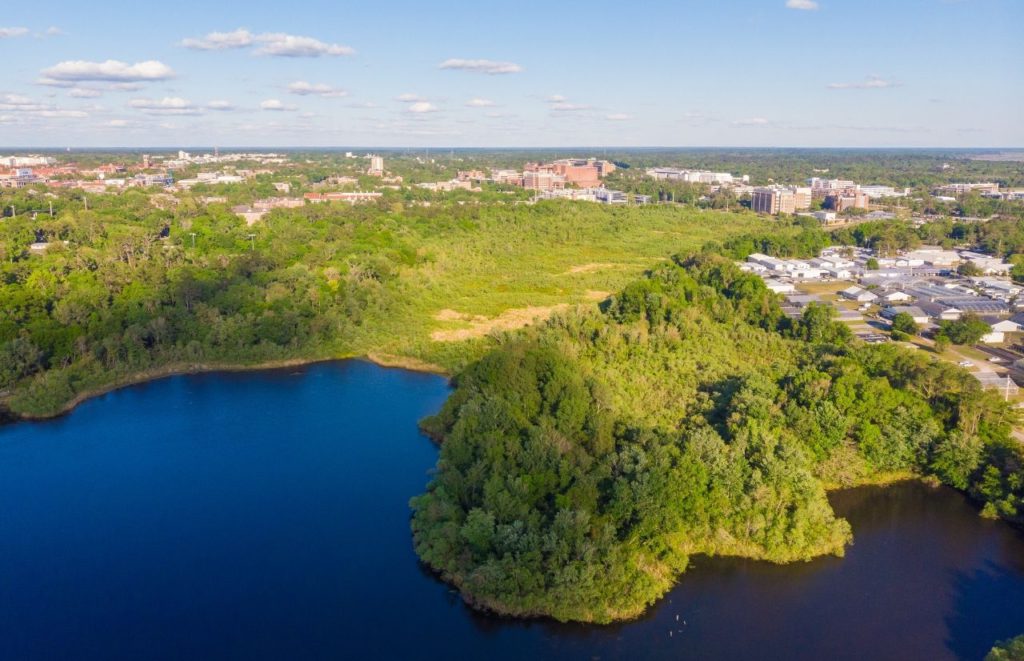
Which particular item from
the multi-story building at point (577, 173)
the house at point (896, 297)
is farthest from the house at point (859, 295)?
the multi-story building at point (577, 173)

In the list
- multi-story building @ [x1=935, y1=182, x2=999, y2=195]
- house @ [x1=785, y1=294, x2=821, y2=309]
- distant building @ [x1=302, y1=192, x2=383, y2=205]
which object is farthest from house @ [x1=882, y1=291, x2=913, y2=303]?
multi-story building @ [x1=935, y1=182, x2=999, y2=195]

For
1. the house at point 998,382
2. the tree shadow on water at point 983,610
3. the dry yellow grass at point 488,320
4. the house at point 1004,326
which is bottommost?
the tree shadow on water at point 983,610

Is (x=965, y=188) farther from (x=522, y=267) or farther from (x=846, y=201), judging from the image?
(x=522, y=267)

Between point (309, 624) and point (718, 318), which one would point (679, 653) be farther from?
point (718, 318)

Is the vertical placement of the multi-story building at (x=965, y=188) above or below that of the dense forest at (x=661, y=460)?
above

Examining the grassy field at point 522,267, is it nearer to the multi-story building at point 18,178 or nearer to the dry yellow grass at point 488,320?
the dry yellow grass at point 488,320

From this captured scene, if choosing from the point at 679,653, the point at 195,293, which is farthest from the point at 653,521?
the point at 195,293
